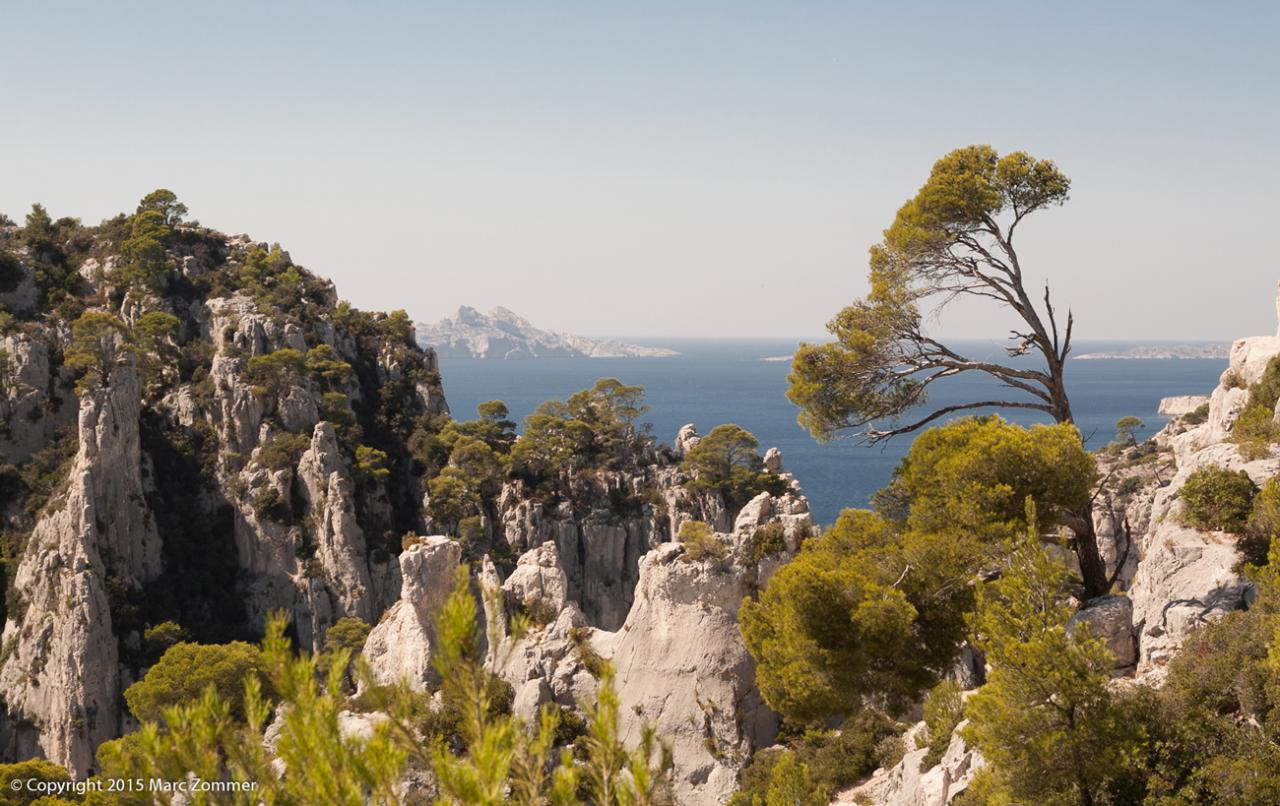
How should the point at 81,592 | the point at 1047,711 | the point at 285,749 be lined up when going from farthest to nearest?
the point at 81,592 < the point at 1047,711 < the point at 285,749

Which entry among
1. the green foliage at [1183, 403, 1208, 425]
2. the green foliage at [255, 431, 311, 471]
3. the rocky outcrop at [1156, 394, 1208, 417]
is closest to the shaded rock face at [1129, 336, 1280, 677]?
the green foliage at [1183, 403, 1208, 425]

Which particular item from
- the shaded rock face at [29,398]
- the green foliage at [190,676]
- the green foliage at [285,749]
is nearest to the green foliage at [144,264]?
the shaded rock face at [29,398]

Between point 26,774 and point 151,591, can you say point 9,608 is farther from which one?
point 26,774

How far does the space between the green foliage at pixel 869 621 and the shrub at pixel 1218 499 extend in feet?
13.6

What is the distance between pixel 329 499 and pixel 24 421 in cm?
1974

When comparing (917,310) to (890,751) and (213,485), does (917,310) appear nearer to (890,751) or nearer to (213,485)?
(890,751)

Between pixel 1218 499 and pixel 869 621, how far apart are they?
6.66m

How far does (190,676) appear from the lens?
4119 centimetres

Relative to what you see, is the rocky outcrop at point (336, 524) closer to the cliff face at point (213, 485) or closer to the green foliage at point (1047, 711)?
the cliff face at point (213, 485)

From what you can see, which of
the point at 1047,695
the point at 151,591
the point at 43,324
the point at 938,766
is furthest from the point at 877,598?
the point at 43,324

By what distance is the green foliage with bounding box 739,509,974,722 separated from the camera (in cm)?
1903

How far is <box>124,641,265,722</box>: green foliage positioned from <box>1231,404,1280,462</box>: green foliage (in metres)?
35.5

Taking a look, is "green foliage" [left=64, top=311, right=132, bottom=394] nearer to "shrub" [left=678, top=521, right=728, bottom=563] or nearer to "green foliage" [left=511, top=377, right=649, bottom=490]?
"green foliage" [left=511, top=377, right=649, bottom=490]

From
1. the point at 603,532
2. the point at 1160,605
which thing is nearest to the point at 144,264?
the point at 603,532
